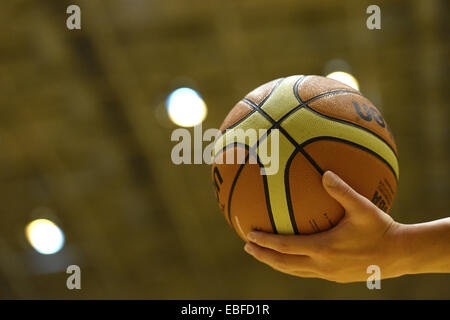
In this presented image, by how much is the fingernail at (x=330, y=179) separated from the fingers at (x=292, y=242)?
175 millimetres

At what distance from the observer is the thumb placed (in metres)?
1.74

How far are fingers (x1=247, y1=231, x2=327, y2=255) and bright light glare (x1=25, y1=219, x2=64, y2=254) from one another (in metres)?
7.44

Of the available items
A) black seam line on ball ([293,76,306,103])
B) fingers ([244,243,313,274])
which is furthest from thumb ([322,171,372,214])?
black seam line on ball ([293,76,306,103])

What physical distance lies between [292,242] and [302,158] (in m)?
0.34

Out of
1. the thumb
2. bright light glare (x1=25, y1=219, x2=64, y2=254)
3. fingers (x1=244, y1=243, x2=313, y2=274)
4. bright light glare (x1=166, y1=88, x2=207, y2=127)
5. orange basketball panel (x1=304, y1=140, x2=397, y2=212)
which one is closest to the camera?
the thumb

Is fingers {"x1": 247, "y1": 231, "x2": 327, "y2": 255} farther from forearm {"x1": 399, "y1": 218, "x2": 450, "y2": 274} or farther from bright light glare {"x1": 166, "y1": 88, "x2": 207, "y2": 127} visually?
bright light glare {"x1": 166, "y1": 88, "x2": 207, "y2": 127}

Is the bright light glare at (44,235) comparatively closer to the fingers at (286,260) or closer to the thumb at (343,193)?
the fingers at (286,260)

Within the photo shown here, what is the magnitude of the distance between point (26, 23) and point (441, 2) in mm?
4647

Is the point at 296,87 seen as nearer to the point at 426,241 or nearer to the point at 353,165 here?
the point at 353,165

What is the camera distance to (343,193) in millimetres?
1780

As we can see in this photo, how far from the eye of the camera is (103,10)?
18.7 ft

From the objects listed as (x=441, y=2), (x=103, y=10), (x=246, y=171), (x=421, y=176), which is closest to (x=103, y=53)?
(x=103, y=10)

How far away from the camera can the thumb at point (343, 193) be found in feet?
5.70

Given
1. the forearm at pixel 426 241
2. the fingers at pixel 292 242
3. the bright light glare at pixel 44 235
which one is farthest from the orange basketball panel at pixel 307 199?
the bright light glare at pixel 44 235
